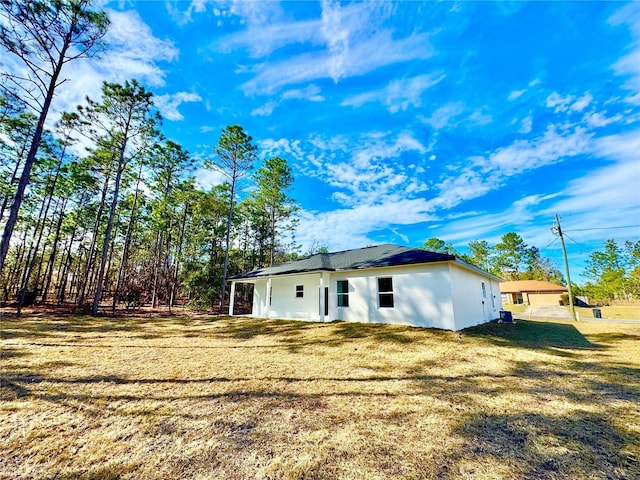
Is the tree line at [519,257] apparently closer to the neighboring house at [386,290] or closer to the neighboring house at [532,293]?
the neighboring house at [532,293]

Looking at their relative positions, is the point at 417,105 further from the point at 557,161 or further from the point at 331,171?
the point at 557,161

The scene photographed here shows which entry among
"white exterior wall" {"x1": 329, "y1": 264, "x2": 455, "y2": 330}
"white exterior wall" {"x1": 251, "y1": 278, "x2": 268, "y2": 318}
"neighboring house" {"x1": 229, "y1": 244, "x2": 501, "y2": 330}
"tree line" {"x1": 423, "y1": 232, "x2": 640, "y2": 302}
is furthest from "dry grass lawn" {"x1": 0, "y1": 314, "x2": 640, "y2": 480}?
"tree line" {"x1": 423, "y1": 232, "x2": 640, "y2": 302}

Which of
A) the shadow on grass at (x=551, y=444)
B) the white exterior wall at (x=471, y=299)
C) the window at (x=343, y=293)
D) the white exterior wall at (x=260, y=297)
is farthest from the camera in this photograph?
the white exterior wall at (x=260, y=297)

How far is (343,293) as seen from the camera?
39.6 feet

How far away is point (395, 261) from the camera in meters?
10.4

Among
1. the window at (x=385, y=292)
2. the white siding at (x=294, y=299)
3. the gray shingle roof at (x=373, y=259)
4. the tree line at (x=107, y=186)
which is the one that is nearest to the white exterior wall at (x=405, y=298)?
the window at (x=385, y=292)

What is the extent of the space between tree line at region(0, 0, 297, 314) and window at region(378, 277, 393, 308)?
1026cm

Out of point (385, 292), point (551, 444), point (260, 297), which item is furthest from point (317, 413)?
point (260, 297)

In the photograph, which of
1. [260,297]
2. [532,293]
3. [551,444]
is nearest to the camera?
[551,444]

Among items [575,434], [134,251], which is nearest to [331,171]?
[575,434]

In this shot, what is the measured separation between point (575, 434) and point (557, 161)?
19.4 metres

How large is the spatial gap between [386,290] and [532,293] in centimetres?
3173

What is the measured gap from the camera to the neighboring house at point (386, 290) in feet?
31.3

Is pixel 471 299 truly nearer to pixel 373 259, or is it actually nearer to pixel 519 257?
pixel 373 259
